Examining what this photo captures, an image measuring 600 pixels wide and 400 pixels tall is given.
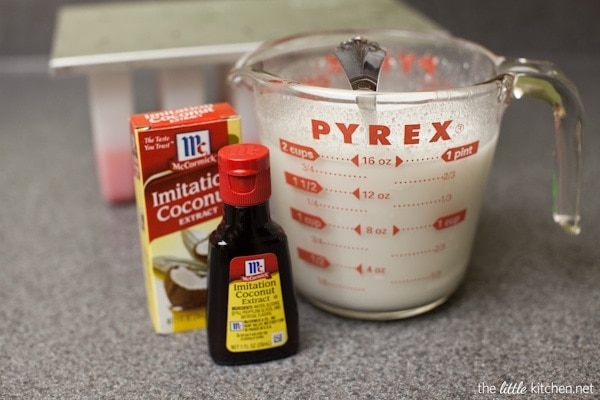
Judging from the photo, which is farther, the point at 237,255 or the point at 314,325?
the point at 314,325

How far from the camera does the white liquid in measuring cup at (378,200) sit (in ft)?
2.16

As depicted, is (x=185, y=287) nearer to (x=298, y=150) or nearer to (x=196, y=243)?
(x=196, y=243)

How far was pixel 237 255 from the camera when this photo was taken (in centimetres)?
65

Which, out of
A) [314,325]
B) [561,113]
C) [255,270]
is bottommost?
[314,325]

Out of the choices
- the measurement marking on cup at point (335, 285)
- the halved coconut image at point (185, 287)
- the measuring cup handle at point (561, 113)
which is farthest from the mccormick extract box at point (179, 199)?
the measuring cup handle at point (561, 113)

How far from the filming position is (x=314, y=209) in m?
0.71

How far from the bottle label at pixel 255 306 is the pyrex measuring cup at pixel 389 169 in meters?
0.08

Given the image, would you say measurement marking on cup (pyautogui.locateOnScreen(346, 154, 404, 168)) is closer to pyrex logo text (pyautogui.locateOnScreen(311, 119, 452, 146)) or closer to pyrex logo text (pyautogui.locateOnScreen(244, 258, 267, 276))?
pyrex logo text (pyautogui.locateOnScreen(311, 119, 452, 146))

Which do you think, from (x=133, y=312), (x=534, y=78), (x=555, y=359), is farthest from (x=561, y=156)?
(x=133, y=312)

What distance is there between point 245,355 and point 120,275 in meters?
0.24

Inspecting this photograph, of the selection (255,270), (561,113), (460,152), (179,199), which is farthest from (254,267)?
(561,113)

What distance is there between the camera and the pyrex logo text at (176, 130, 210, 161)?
2.23 ft

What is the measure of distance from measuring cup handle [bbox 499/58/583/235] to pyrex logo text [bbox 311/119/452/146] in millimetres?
80

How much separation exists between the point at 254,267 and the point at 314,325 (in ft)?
0.46
